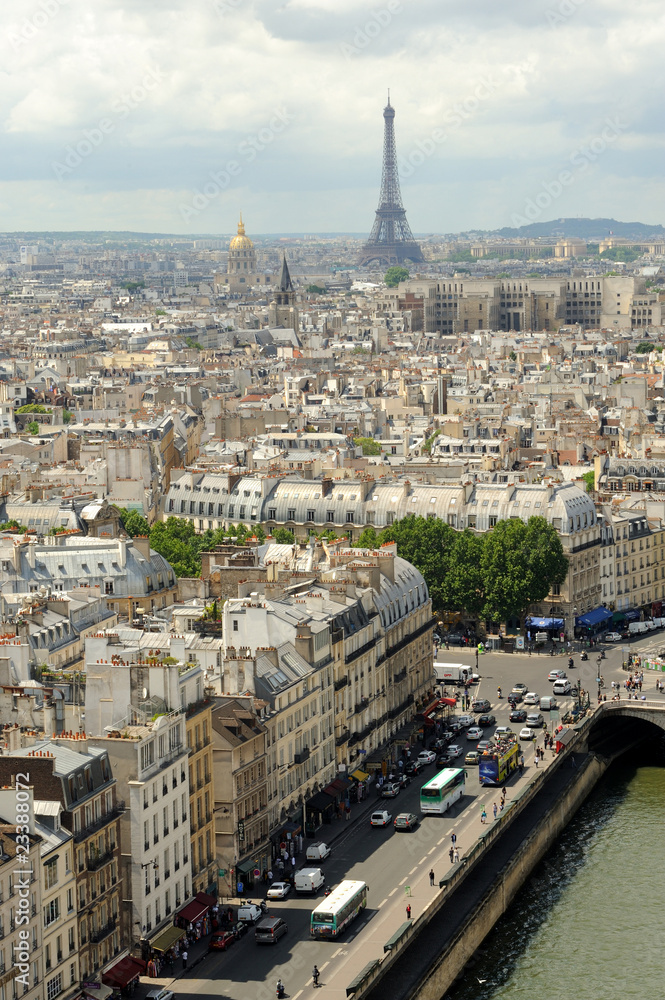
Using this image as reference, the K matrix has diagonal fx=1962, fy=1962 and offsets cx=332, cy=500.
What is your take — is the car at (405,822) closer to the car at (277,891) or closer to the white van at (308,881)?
the white van at (308,881)

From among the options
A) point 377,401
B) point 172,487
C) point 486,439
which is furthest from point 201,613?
point 377,401

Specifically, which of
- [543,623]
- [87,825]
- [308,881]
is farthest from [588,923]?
[543,623]

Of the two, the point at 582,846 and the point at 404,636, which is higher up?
the point at 404,636

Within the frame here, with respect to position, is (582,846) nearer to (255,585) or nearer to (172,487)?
(255,585)

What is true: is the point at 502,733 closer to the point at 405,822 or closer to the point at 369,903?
the point at 405,822

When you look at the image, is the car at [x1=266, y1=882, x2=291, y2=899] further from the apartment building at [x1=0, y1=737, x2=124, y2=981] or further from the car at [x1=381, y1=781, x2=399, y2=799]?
the car at [x1=381, y1=781, x2=399, y2=799]

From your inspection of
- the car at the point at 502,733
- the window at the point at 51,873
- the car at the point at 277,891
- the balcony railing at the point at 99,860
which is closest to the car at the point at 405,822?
the car at the point at 277,891
